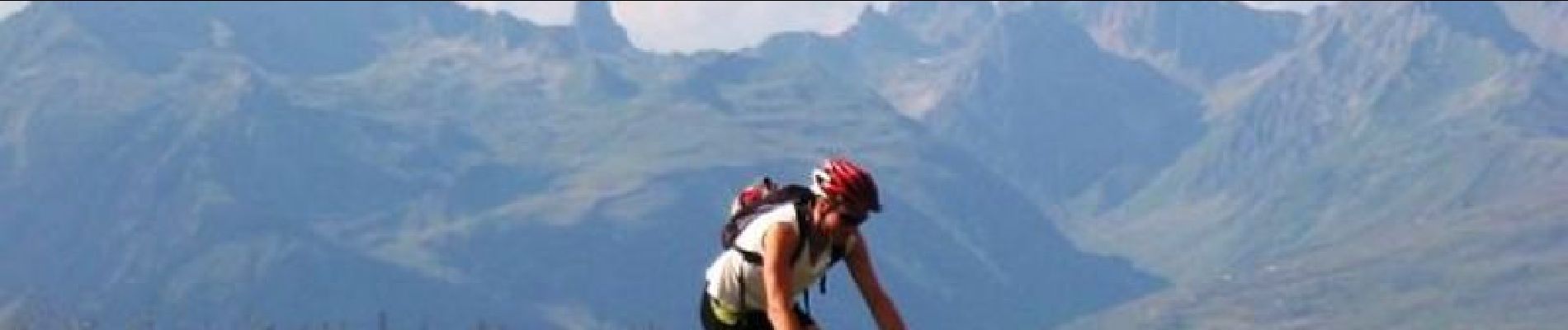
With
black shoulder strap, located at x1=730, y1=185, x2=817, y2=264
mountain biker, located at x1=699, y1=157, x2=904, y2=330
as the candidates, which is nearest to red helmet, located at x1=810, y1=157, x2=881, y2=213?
mountain biker, located at x1=699, y1=157, x2=904, y2=330

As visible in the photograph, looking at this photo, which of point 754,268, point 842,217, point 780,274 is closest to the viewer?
point 780,274

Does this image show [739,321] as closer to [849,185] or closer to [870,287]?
[870,287]

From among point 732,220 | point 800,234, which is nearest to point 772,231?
point 800,234

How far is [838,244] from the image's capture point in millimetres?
17328

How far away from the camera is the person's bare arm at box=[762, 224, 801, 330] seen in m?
16.5

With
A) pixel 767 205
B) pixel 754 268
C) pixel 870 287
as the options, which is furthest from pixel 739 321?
pixel 870 287

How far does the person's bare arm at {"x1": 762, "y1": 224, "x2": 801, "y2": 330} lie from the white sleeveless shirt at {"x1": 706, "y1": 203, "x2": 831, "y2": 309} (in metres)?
0.14

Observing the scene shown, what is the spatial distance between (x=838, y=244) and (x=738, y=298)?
3.71 ft

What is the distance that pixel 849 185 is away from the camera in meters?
17.0

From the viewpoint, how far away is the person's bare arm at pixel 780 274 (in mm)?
16453

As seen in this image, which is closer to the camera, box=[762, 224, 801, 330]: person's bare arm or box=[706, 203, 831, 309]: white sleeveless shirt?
box=[762, 224, 801, 330]: person's bare arm

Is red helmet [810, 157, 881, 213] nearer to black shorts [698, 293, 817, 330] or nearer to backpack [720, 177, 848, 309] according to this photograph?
backpack [720, 177, 848, 309]

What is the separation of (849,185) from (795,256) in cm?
60

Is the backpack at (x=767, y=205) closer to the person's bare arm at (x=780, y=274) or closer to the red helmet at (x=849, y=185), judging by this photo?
the person's bare arm at (x=780, y=274)
